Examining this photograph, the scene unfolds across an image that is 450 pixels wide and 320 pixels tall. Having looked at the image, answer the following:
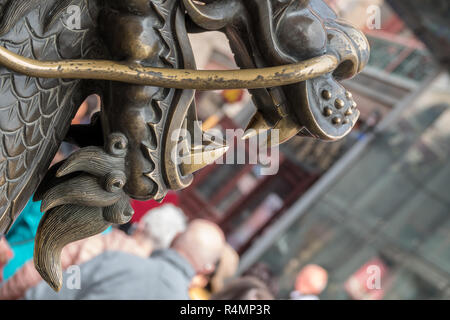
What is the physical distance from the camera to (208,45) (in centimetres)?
372

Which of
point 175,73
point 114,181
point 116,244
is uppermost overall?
point 175,73

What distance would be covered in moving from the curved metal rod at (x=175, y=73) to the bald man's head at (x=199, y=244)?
1.19 metres

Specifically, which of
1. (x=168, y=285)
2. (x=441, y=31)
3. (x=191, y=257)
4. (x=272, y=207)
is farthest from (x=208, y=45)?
(x=168, y=285)

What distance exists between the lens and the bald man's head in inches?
65.8

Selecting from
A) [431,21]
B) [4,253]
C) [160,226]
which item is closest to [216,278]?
[160,226]

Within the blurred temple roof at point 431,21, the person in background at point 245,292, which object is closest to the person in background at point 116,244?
the person in background at point 245,292

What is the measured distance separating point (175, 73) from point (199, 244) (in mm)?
1241

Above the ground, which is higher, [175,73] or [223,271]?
[175,73]

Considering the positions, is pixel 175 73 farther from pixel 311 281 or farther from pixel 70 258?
pixel 311 281

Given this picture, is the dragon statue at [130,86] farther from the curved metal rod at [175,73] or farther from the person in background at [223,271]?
the person in background at [223,271]

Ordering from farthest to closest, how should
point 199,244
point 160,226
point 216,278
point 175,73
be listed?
point 216,278, point 160,226, point 199,244, point 175,73

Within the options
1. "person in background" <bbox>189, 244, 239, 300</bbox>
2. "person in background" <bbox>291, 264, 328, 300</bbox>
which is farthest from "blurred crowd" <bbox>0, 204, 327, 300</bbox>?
"person in background" <bbox>291, 264, 328, 300</bbox>

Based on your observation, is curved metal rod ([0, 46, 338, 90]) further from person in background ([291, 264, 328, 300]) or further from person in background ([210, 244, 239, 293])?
person in background ([291, 264, 328, 300])

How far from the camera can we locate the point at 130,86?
1.80 ft
